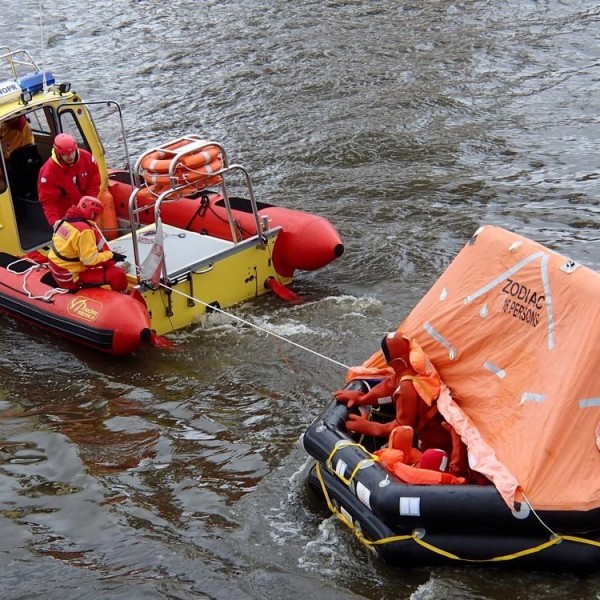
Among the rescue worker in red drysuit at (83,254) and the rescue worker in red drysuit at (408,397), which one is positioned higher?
the rescue worker in red drysuit at (83,254)

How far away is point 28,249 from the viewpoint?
9961mm

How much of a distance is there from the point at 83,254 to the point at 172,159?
1.10 meters

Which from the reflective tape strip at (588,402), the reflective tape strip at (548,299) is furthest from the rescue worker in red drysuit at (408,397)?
the reflective tape strip at (588,402)

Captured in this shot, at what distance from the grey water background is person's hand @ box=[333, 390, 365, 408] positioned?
26.8 inches

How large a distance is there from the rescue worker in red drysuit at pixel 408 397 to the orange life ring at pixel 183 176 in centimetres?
295

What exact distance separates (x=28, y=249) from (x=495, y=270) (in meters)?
5.12

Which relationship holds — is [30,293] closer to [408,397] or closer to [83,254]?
[83,254]

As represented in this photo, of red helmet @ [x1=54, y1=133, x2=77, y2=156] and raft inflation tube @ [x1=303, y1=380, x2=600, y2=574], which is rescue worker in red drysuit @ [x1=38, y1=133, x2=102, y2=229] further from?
raft inflation tube @ [x1=303, y1=380, x2=600, y2=574]

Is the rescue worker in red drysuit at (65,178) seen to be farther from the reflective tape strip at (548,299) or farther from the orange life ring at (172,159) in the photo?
the reflective tape strip at (548,299)

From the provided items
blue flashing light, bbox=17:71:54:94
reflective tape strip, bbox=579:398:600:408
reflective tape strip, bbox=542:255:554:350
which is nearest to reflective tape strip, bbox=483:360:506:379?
reflective tape strip, bbox=542:255:554:350

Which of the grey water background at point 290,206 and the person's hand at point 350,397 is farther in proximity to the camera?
the person's hand at point 350,397

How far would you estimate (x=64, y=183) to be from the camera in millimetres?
9469

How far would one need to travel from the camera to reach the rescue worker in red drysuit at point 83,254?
8.52 metres

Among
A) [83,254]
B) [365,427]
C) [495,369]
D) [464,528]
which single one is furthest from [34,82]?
[464,528]
